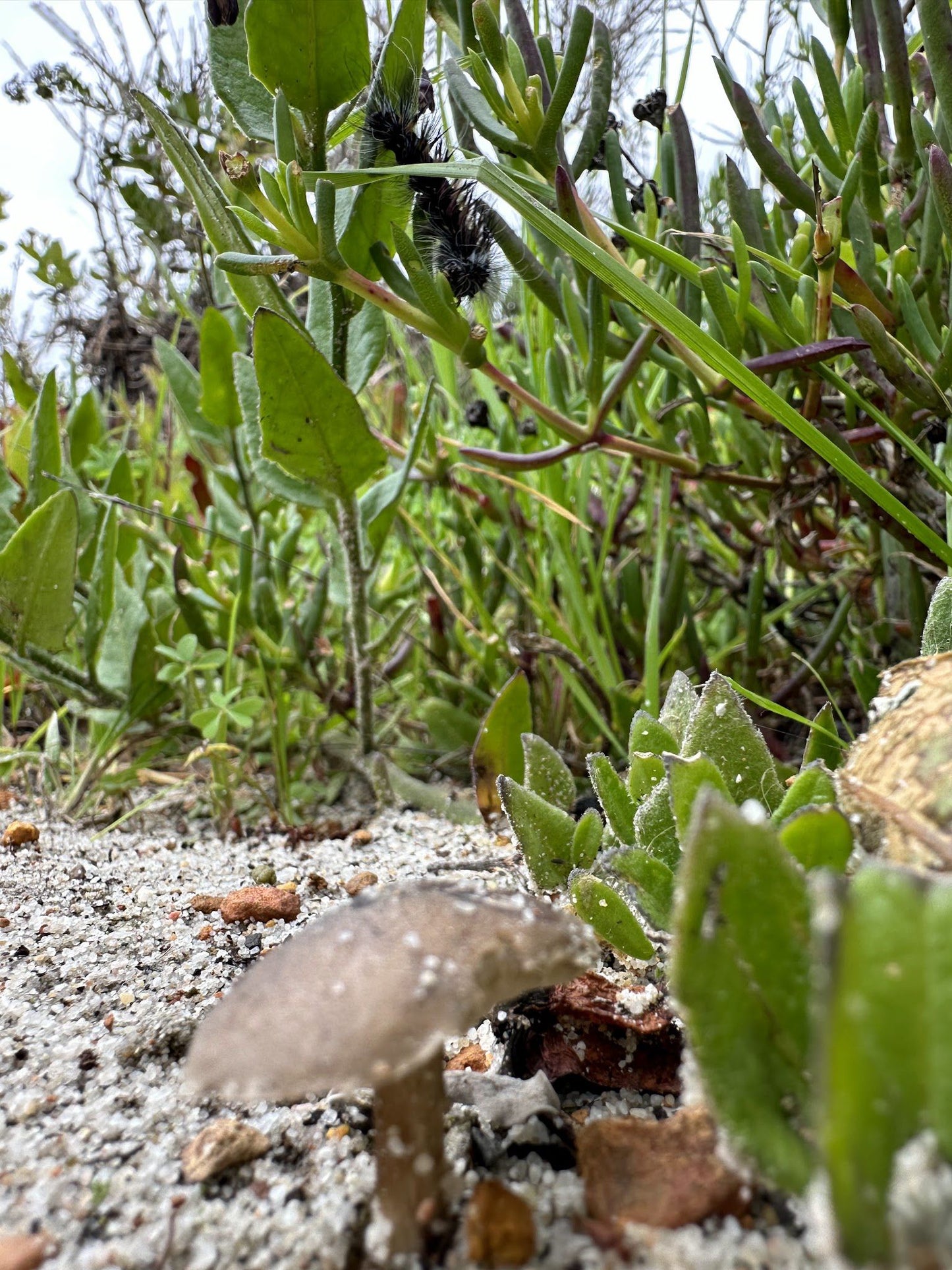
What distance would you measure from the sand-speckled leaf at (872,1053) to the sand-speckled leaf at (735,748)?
36cm

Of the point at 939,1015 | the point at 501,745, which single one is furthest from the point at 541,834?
the point at 939,1015

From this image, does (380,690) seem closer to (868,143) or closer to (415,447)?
(415,447)

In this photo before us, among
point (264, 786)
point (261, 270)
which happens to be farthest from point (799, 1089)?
point (264, 786)

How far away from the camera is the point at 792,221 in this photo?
141 centimetres

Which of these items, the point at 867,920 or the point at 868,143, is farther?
the point at 868,143

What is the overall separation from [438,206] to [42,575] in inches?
28.3

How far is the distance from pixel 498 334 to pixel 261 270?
123cm

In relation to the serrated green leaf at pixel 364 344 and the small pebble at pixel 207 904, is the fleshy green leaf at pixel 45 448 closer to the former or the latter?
the serrated green leaf at pixel 364 344

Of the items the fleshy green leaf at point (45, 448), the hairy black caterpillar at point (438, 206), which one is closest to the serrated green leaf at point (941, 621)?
the hairy black caterpillar at point (438, 206)

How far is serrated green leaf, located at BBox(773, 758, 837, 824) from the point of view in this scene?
67 cm

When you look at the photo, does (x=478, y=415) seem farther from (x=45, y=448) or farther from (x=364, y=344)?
(x=45, y=448)

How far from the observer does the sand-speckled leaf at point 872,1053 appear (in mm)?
353

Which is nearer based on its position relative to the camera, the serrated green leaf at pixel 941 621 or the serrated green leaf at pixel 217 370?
the serrated green leaf at pixel 941 621

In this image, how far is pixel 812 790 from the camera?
2.20ft
